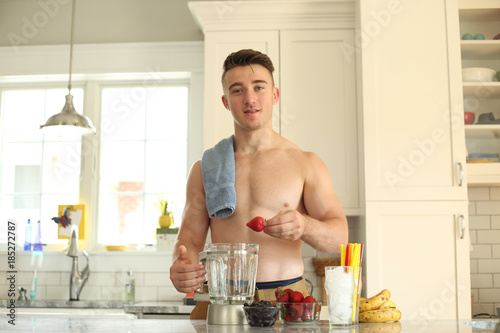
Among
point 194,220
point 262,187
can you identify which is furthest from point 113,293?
point 262,187

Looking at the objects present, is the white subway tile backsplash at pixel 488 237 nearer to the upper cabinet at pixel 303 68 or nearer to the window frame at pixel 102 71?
the upper cabinet at pixel 303 68

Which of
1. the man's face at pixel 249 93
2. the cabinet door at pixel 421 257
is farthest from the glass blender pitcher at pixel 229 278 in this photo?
the cabinet door at pixel 421 257

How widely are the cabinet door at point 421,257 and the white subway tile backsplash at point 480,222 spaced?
20.6 inches

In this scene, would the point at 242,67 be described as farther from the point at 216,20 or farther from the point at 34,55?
the point at 34,55

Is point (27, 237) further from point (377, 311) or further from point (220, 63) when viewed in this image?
point (377, 311)

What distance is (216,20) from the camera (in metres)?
3.46

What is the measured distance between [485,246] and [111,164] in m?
2.53

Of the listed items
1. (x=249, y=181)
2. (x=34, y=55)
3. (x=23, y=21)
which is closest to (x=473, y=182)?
(x=249, y=181)

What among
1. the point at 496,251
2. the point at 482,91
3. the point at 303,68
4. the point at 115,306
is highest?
the point at 303,68

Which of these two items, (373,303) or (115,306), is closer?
(373,303)

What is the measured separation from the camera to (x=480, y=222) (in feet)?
11.6

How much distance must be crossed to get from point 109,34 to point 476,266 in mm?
2898

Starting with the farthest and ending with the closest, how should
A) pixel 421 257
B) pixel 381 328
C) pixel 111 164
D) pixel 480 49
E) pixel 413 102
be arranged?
pixel 111 164 → pixel 480 49 → pixel 413 102 → pixel 421 257 → pixel 381 328

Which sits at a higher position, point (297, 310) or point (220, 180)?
point (220, 180)
